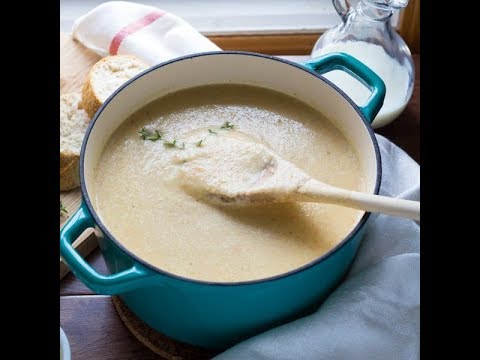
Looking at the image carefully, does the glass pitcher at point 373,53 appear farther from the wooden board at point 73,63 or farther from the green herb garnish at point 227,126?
the wooden board at point 73,63

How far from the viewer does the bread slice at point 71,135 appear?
1.37 meters

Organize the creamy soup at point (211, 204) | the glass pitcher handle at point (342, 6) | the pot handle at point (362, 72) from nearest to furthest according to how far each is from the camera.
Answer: the creamy soup at point (211, 204) → the pot handle at point (362, 72) → the glass pitcher handle at point (342, 6)

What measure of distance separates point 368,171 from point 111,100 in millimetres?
453

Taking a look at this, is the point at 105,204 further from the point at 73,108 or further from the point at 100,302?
the point at 73,108

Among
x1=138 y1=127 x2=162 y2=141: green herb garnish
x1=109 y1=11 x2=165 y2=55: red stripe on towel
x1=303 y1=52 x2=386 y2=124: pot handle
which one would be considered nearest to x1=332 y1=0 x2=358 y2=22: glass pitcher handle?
x1=303 y1=52 x2=386 y2=124: pot handle

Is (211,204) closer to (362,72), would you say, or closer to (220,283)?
(220,283)

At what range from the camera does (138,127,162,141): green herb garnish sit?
4.14 ft

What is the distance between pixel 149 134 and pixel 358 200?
420 millimetres

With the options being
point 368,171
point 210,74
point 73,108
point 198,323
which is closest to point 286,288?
point 198,323

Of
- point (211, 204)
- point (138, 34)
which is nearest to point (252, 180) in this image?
point (211, 204)

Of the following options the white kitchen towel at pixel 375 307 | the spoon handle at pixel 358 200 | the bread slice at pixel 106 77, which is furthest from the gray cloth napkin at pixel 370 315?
the bread slice at pixel 106 77

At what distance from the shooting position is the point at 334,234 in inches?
44.1

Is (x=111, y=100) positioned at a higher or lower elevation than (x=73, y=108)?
higher

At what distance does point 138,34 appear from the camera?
1592 mm
